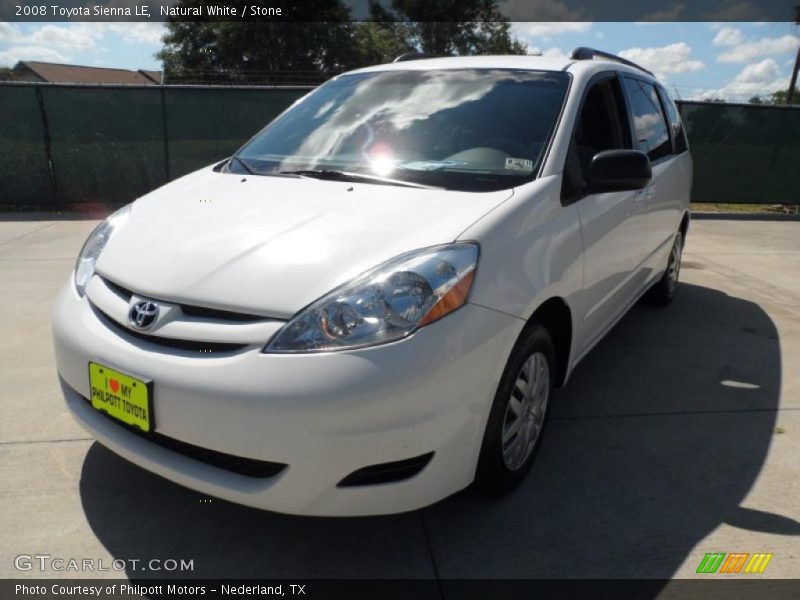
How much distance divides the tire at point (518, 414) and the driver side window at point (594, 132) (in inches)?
25.7

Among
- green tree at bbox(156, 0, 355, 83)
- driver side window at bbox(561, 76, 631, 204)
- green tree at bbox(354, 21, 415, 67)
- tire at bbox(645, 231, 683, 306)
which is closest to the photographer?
driver side window at bbox(561, 76, 631, 204)

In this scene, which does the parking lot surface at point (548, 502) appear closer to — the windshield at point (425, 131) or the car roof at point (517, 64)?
the windshield at point (425, 131)

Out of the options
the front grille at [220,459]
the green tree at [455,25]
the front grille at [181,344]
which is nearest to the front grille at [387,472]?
the front grille at [220,459]

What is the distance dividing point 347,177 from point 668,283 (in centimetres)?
324

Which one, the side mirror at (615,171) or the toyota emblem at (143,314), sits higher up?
the side mirror at (615,171)

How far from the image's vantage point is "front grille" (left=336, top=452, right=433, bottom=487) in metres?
1.91

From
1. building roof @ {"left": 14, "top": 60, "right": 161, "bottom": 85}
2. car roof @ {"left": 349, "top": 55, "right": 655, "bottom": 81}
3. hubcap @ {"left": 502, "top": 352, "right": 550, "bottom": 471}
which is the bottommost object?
building roof @ {"left": 14, "top": 60, "right": 161, "bottom": 85}

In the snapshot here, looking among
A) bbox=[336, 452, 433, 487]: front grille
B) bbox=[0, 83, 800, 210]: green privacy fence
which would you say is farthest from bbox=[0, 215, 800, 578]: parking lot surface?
bbox=[0, 83, 800, 210]: green privacy fence

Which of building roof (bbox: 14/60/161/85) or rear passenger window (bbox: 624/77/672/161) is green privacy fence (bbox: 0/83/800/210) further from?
building roof (bbox: 14/60/161/85)

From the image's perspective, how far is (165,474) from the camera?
2.00 metres

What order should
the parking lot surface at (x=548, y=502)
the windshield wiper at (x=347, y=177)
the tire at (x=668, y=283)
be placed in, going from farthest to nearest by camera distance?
the tire at (x=668, y=283) → the windshield wiper at (x=347, y=177) → the parking lot surface at (x=548, y=502)

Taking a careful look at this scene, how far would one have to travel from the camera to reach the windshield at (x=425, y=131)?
8.80 feet

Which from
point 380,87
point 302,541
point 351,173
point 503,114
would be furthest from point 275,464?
point 380,87

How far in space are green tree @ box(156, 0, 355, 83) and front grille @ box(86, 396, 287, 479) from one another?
1305 inches
